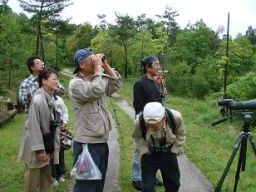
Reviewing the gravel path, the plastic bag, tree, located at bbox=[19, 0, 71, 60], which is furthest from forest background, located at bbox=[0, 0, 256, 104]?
the plastic bag

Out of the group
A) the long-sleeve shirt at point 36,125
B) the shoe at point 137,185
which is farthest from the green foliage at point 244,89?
the long-sleeve shirt at point 36,125

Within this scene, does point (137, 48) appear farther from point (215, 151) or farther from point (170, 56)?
point (215, 151)

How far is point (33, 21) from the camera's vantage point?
40.4 metres

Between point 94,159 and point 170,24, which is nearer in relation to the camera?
point 94,159

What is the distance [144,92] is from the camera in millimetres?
6266

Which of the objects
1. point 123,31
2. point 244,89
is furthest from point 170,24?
point 244,89

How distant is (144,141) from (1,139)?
8.48 m

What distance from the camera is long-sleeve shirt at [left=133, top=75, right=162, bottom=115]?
625cm

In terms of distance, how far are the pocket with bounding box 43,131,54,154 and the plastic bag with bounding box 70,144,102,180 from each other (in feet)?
3.17

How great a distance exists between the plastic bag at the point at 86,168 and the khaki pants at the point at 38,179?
1.09 metres

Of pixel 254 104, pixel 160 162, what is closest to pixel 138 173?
pixel 160 162

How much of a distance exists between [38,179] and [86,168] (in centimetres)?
130

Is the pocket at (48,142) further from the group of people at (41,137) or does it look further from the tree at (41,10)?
the tree at (41,10)

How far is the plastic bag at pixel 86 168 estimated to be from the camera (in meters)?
4.69
